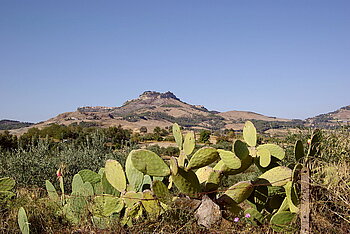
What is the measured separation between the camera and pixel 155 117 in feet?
299

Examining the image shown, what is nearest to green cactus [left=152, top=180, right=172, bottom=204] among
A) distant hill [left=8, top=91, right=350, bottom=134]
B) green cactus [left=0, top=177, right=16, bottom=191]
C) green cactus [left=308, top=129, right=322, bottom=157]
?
green cactus [left=308, top=129, right=322, bottom=157]

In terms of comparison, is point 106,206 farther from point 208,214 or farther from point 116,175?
point 208,214

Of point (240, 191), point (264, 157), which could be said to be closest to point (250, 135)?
point (264, 157)

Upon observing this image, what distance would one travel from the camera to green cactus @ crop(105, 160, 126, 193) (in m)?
3.02

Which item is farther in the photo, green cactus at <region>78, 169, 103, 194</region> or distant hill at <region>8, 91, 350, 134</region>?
distant hill at <region>8, 91, 350, 134</region>

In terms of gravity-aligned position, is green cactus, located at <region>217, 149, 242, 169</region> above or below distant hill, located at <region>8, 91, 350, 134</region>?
below

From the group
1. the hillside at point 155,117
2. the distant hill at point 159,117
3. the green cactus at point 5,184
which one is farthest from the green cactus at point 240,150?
the hillside at point 155,117

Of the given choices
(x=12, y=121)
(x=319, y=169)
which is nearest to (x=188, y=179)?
(x=319, y=169)

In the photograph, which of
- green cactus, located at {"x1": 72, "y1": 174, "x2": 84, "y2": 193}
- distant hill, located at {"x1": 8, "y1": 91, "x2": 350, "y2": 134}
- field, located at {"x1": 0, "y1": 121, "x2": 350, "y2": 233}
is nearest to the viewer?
field, located at {"x1": 0, "y1": 121, "x2": 350, "y2": 233}

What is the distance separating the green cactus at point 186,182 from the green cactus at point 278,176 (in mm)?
620

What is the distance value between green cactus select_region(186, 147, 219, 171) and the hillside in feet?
170

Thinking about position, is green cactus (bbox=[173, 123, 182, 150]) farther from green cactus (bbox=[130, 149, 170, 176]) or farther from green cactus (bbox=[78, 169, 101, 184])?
green cactus (bbox=[78, 169, 101, 184])

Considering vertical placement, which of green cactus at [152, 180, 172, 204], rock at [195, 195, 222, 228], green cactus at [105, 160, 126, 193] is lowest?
rock at [195, 195, 222, 228]

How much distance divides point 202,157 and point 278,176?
685 millimetres
